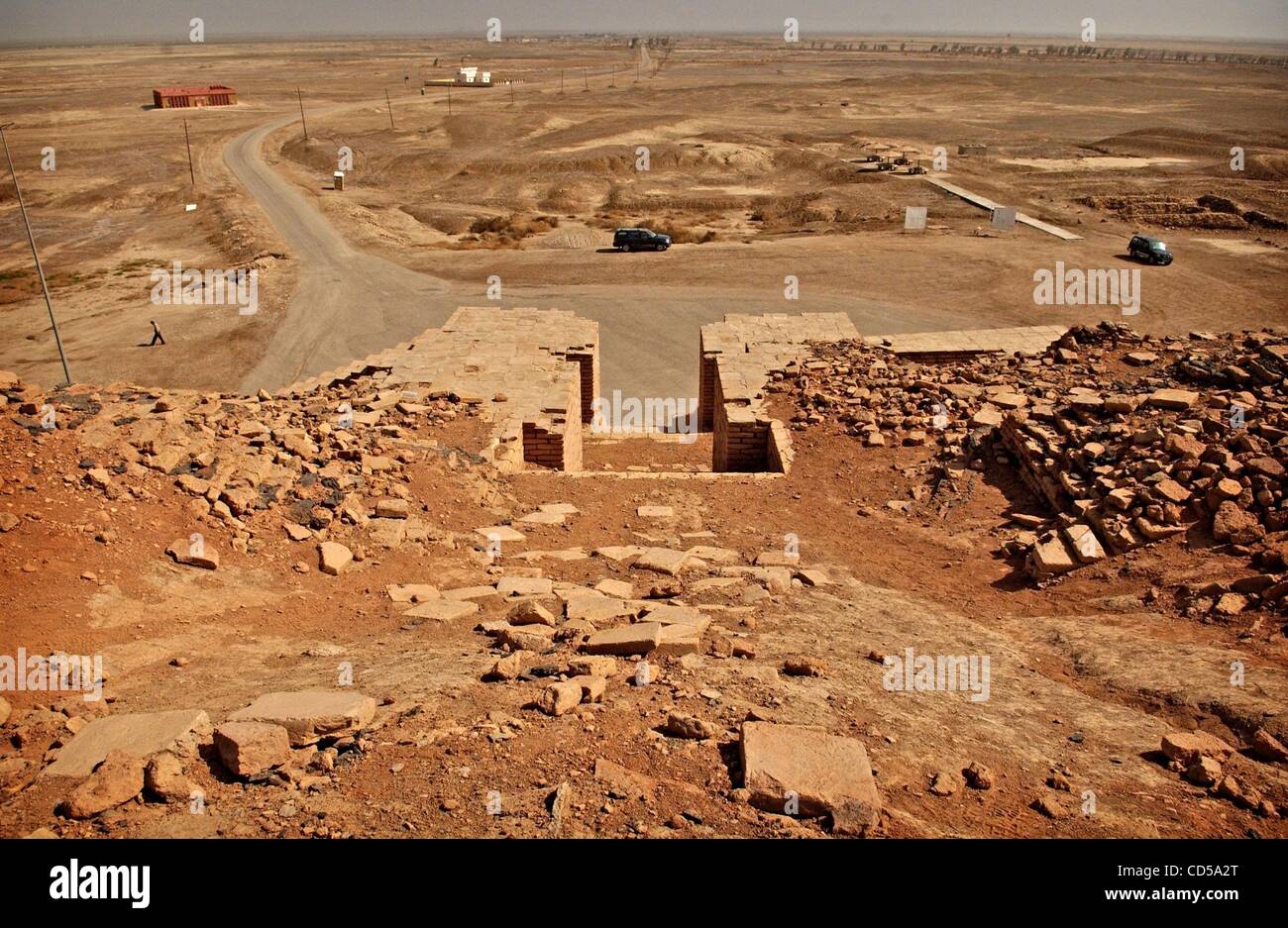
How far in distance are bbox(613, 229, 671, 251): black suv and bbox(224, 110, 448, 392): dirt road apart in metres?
7.57

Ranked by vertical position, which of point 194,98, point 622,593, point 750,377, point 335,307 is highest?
point 194,98

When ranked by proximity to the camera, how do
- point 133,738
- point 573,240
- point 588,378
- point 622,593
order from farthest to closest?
1. point 573,240
2. point 588,378
3. point 622,593
4. point 133,738

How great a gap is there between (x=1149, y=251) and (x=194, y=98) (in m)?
82.7

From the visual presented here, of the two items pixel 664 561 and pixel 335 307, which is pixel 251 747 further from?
pixel 335 307

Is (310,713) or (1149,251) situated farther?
(1149,251)

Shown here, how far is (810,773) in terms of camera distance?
4051 millimetres

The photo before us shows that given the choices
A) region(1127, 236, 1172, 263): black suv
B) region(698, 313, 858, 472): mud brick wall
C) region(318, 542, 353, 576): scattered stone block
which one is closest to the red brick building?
region(698, 313, 858, 472): mud brick wall

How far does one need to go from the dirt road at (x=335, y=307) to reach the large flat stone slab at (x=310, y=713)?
57.9 feet

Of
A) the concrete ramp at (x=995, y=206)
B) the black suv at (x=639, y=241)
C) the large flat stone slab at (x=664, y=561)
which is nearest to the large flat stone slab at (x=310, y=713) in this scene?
the large flat stone slab at (x=664, y=561)

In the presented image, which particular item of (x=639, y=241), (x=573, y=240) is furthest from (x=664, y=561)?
(x=573, y=240)

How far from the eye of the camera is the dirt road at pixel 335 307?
2211 cm

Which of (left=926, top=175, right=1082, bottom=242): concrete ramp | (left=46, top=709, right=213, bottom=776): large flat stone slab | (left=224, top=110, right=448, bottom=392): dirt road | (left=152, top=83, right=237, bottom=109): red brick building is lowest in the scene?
(left=46, top=709, right=213, bottom=776): large flat stone slab

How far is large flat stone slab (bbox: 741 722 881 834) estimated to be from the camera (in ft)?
12.6

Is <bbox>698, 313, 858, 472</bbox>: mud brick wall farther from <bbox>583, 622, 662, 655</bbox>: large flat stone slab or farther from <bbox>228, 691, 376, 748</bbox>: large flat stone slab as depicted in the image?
<bbox>228, 691, 376, 748</bbox>: large flat stone slab
